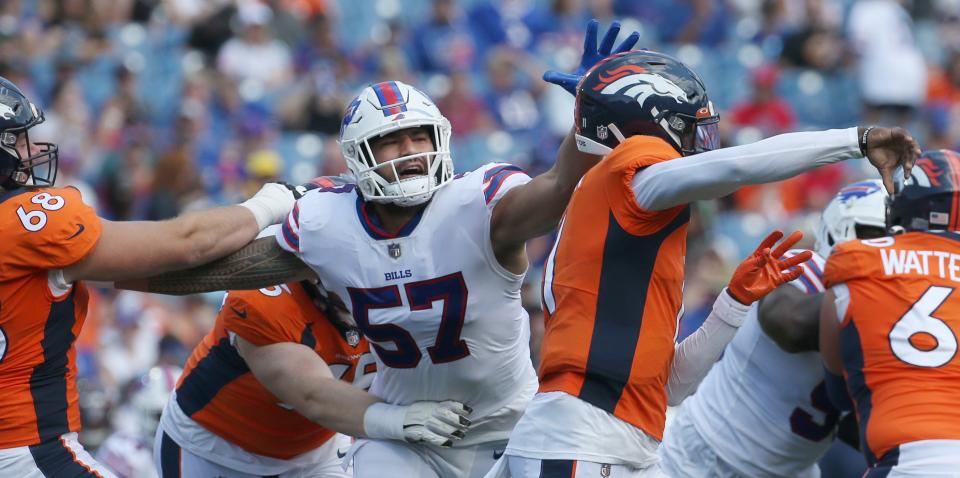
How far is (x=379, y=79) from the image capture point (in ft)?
42.9

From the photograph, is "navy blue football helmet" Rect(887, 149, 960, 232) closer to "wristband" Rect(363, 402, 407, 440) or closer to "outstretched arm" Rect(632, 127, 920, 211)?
"outstretched arm" Rect(632, 127, 920, 211)

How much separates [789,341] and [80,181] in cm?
755

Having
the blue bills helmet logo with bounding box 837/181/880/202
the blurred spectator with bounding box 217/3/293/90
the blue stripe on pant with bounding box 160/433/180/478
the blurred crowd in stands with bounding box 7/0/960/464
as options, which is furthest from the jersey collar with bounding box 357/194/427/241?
the blurred spectator with bounding box 217/3/293/90

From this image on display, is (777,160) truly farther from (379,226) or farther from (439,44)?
(439,44)

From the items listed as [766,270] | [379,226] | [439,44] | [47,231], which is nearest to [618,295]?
[766,270]

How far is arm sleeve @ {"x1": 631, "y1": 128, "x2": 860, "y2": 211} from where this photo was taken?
4.16 m

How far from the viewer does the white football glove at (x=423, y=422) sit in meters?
5.08

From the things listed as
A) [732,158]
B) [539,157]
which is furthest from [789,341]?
[539,157]

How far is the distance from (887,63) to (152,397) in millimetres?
8706

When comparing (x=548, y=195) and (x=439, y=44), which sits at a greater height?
(x=548, y=195)

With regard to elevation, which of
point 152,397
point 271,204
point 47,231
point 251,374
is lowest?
point 152,397

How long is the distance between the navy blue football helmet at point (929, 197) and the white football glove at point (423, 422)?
1757 millimetres

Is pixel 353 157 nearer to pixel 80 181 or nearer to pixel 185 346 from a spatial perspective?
pixel 185 346

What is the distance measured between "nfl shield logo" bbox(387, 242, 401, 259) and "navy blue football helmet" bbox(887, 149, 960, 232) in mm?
1807
